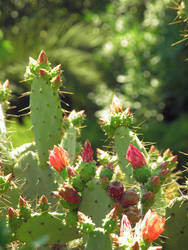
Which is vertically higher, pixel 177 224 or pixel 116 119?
pixel 116 119

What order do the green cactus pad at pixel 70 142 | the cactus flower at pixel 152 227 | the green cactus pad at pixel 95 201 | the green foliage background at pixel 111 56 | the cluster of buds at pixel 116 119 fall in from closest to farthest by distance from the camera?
the cactus flower at pixel 152 227
the green cactus pad at pixel 95 201
the cluster of buds at pixel 116 119
the green cactus pad at pixel 70 142
the green foliage background at pixel 111 56

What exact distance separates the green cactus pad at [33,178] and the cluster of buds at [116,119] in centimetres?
32

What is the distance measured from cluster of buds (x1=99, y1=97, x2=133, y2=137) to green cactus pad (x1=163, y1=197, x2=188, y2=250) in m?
0.31

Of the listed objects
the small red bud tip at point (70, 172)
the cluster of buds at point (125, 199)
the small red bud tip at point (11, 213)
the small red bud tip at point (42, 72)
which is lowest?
the cluster of buds at point (125, 199)

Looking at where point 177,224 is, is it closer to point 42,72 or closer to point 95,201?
point 95,201

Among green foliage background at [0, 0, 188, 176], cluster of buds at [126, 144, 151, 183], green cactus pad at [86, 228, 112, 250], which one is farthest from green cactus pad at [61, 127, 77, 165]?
green foliage background at [0, 0, 188, 176]

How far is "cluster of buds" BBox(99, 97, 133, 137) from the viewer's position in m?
1.56

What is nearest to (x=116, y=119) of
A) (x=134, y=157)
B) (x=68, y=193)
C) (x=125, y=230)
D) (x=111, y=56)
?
(x=134, y=157)

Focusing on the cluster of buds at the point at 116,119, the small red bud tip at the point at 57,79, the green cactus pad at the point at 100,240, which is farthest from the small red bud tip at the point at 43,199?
the small red bud tip at the point at 57,79

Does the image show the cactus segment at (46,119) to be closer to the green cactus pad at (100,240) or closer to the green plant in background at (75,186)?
the green plant in background at (75,186)

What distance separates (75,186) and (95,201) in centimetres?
8

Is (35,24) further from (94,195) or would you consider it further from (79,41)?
(94,195)

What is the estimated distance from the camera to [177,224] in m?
1.46

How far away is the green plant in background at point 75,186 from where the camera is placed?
3.84 feet
